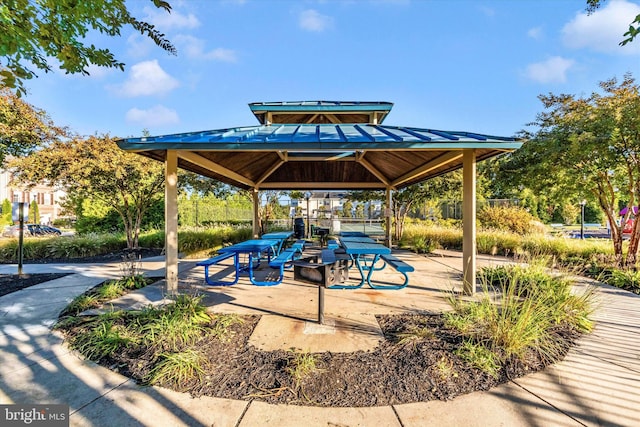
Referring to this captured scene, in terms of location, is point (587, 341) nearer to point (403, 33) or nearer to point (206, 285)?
point (206, 285)

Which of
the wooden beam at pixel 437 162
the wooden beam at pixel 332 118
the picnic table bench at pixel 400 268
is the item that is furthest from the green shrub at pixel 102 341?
the wooden beam at pixel 332 118

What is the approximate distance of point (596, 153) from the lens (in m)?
6.83

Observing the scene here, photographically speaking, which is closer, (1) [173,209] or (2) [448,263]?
(1) [173,209]

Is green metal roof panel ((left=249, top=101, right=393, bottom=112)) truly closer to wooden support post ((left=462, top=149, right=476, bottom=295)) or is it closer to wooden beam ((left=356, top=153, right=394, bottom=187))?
wooden beam ((left=356, top=153, right=394, bottom=187))

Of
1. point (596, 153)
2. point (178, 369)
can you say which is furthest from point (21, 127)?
point (596, 153)

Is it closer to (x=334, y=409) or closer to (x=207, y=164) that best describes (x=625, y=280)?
(x=334, y=409)

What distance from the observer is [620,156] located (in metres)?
6.68

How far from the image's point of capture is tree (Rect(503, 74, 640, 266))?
6.44 m

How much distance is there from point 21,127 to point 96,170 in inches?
92.8

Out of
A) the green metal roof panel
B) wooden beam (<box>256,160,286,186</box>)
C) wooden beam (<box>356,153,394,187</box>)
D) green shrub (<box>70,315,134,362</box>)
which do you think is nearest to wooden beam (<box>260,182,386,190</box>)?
wooden beam (<box>356,153,394,187</box>)

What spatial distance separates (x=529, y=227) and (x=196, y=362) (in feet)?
49.8

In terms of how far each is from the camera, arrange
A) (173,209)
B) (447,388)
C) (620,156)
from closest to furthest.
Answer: (447,388), (173,209), (620,156)

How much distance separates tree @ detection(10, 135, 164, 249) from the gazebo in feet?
10.2

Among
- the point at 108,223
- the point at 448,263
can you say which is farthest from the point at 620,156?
the point at 108,223
